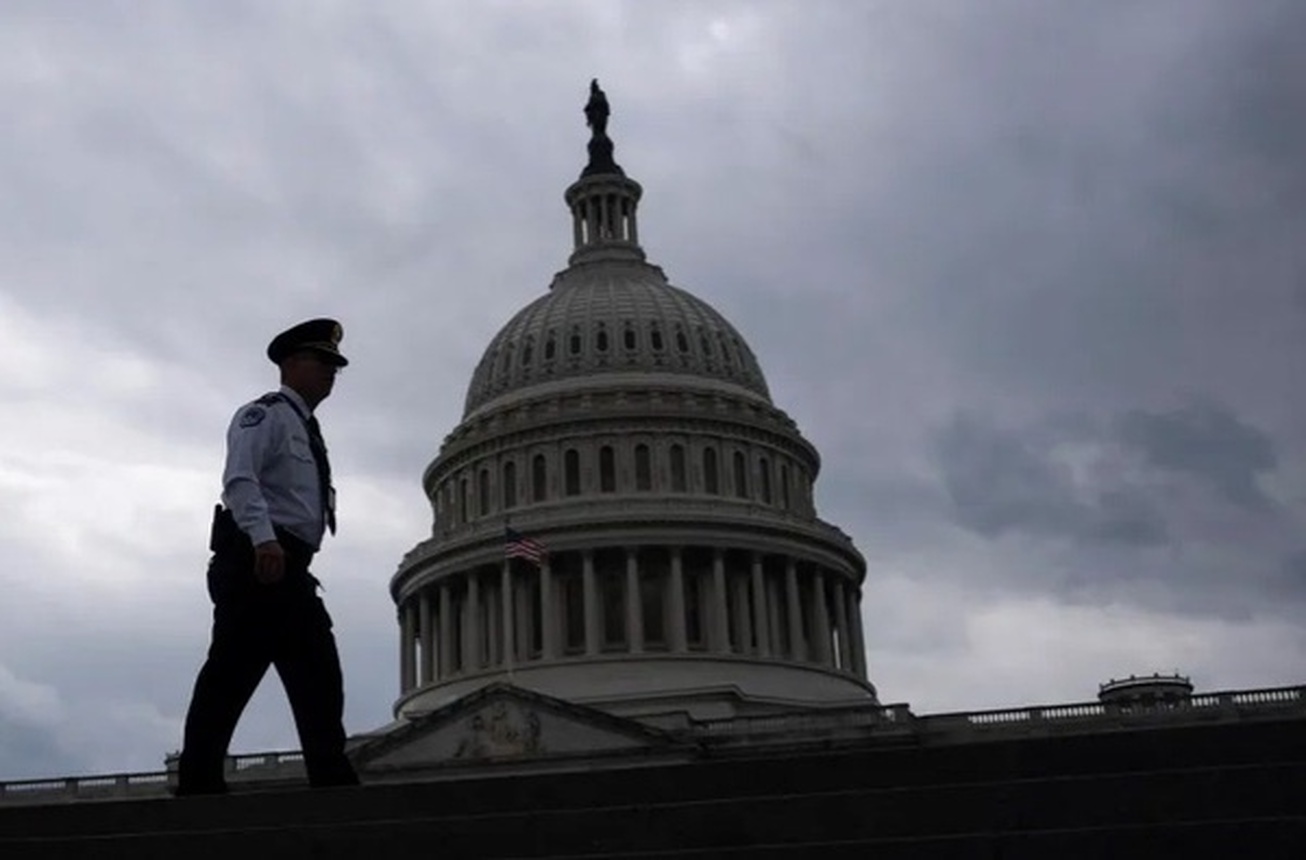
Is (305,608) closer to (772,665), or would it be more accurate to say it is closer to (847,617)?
(772,665)

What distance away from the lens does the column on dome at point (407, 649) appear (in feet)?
266

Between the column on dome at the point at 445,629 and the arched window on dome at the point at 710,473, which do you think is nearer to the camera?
the column on dome at the point at 445,629

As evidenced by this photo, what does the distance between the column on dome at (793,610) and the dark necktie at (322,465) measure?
65.7 meters

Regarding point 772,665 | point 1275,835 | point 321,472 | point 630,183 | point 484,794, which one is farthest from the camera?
point 630,183

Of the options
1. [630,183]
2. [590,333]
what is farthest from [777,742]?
[630,183]

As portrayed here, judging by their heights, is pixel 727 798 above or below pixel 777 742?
below

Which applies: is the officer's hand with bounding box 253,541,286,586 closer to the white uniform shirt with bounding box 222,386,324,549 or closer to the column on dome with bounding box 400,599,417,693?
the white uniform shirt with bounding box 222,386,324,549

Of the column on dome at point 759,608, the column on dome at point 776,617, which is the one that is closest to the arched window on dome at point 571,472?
the column on dome at point 759,608

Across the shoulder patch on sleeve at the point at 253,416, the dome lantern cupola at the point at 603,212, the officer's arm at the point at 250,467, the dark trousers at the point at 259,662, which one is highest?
the dome lantern cupola at the point at 603,212

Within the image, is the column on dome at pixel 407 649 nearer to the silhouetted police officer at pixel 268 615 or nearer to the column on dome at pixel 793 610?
the column on dome at pixel 793 610

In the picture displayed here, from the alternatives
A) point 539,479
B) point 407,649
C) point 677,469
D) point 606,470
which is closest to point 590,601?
point 606,470

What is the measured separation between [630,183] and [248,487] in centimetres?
8317

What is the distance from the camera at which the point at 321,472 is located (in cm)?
1167

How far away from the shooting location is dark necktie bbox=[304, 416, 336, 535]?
38.0 feet
